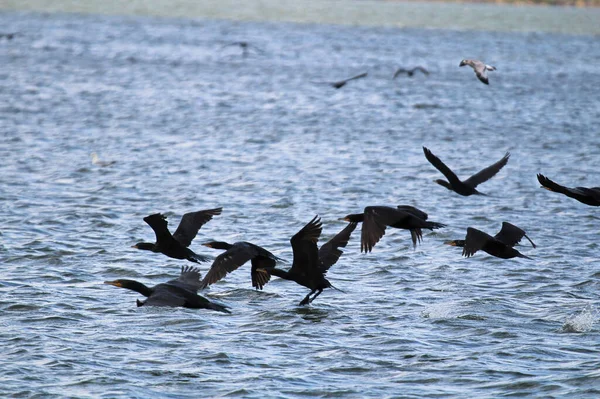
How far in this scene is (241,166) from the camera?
21.5 metres

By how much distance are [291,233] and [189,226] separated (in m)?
3.16

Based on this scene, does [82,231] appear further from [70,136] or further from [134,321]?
[70,136]

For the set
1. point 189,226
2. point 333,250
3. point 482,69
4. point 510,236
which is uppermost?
point 482,69

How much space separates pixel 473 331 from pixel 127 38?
177 feet

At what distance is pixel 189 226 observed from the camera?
41.3ft

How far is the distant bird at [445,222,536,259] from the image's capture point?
11508mm

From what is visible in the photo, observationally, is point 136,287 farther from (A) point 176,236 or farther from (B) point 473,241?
(B) point 473,241

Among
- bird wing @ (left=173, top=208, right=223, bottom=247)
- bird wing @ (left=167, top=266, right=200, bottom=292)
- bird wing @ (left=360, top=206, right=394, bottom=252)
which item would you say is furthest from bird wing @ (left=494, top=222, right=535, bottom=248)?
bird wing @ (left=167, top=266, right=200, bottom=292)

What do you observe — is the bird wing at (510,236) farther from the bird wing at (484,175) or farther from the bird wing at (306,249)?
the bird wing at (306,249)

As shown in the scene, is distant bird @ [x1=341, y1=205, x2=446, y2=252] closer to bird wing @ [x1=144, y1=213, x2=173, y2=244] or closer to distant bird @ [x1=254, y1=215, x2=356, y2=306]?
distant bird @ [x1=254, y1=215, x2=356, y2=306]

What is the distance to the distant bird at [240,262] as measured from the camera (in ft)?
37.7

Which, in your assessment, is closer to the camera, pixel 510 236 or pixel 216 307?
pixel 216 307

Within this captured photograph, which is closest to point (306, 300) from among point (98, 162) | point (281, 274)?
point (281, 274)

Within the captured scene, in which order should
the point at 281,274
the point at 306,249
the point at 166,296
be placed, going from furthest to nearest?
the point at 281,274 → the point at 306,249 → the point at 166,296
